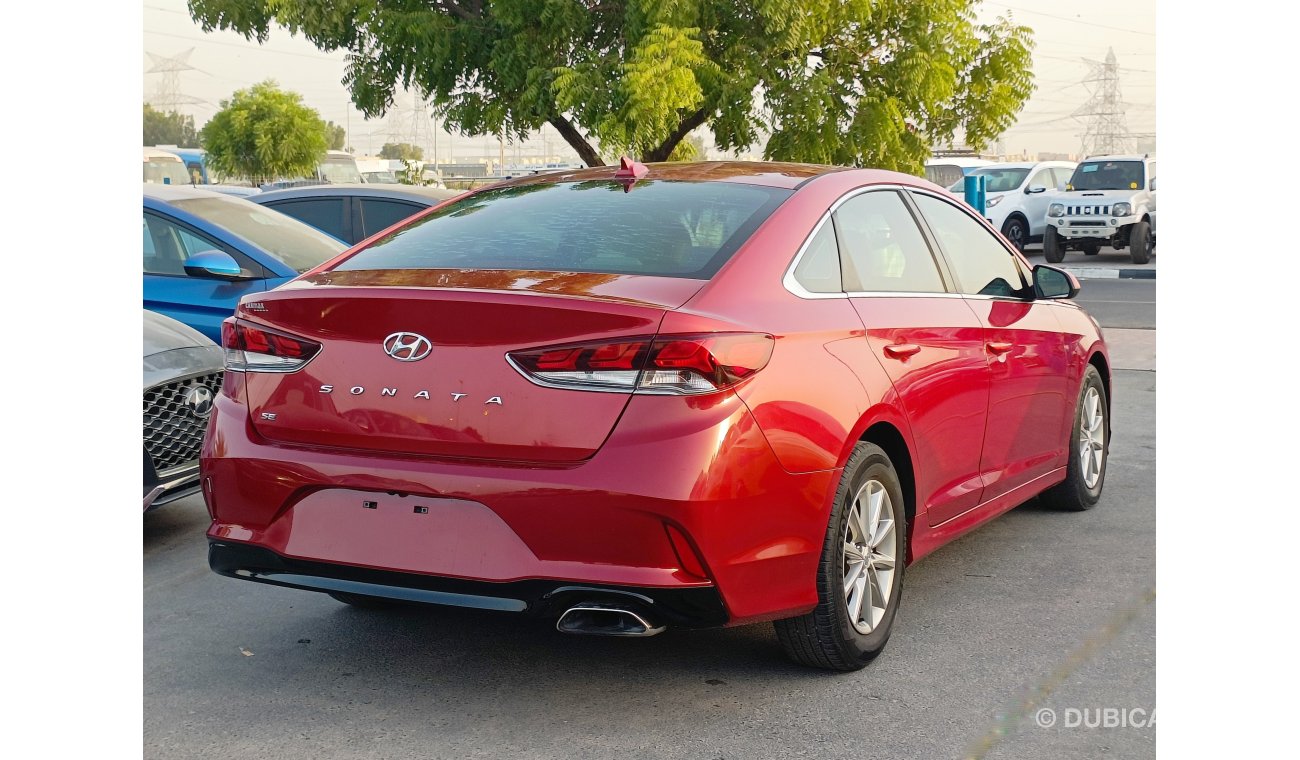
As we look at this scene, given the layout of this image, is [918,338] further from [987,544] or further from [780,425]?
[987,544]

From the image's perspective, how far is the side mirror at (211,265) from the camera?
263 inches

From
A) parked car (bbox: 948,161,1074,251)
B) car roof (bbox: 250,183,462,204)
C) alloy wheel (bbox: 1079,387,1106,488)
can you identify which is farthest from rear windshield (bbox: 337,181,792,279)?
parked car (bbox: 948,161,1074,251)

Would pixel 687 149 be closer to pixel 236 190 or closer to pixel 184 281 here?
pixel 236 190

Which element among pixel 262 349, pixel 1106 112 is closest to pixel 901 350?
pixel 262 349

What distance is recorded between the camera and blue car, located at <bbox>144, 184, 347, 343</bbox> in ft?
23.3

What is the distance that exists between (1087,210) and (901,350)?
69.2ft

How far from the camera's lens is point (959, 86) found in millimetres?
15922

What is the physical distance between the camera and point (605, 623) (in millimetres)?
3393

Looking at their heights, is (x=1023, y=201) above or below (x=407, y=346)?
above

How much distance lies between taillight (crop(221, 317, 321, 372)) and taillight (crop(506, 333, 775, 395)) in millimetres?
625

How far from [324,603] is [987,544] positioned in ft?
8.54

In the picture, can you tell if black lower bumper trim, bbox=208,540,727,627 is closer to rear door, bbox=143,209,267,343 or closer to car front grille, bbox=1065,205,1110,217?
rear door, bbox=143,209,267,343

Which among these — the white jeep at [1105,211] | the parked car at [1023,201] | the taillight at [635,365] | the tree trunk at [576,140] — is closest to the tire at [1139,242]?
the white jeep at [1105,211]
